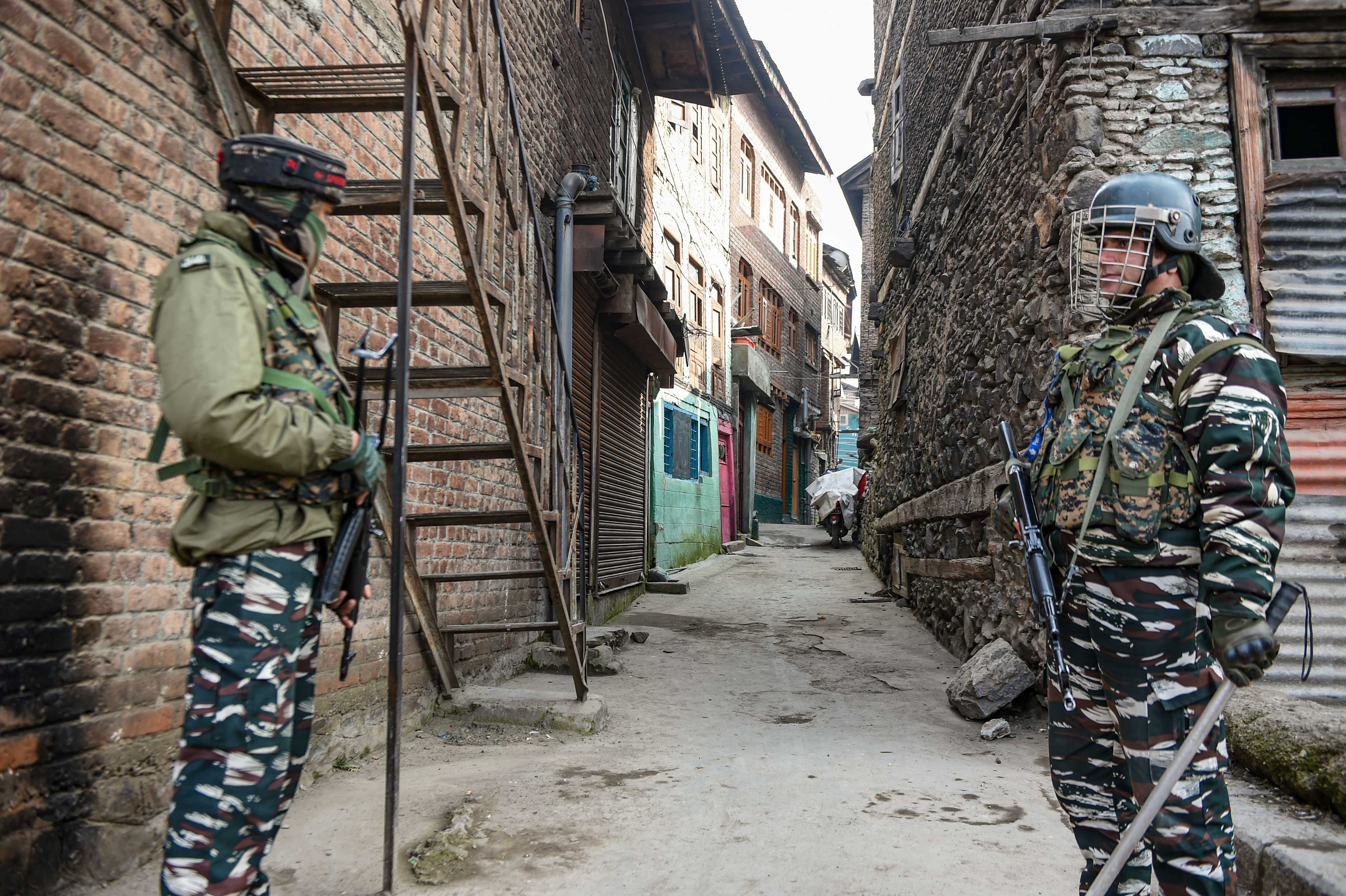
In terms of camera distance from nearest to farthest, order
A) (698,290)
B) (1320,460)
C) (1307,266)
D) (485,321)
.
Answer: (485,321) < (1320,460) < (1307,266) < (698,290)

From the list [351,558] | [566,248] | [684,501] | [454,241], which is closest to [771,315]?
[684,501]

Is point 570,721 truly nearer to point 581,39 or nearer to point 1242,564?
point 1242,564

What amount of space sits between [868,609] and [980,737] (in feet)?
18.0

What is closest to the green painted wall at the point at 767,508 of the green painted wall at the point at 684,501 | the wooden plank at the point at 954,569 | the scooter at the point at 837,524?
the scooter at the point at 837,524

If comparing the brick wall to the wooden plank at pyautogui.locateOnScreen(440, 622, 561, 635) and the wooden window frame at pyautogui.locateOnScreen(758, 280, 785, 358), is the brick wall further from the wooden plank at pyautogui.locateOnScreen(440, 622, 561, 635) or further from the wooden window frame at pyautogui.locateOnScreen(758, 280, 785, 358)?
the wooden window frame at pyautogui.locateOnScreen(758, 280, 785, 358)

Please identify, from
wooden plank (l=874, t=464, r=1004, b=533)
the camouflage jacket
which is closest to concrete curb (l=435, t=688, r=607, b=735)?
wooden plank (l=874, t=464, r=1004, b=533)

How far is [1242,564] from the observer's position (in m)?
2.07

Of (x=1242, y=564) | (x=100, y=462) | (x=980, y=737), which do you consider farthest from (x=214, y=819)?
(x=980, y=737)

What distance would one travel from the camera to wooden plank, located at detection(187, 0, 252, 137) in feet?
10.4

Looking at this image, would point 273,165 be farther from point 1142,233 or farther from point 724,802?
point 724,802

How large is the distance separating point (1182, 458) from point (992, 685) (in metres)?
3.50

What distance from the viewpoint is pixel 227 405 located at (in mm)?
1853

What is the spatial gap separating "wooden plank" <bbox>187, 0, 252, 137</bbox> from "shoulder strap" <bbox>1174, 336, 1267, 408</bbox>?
10.4ft

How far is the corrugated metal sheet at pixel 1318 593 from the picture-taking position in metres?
4.25
